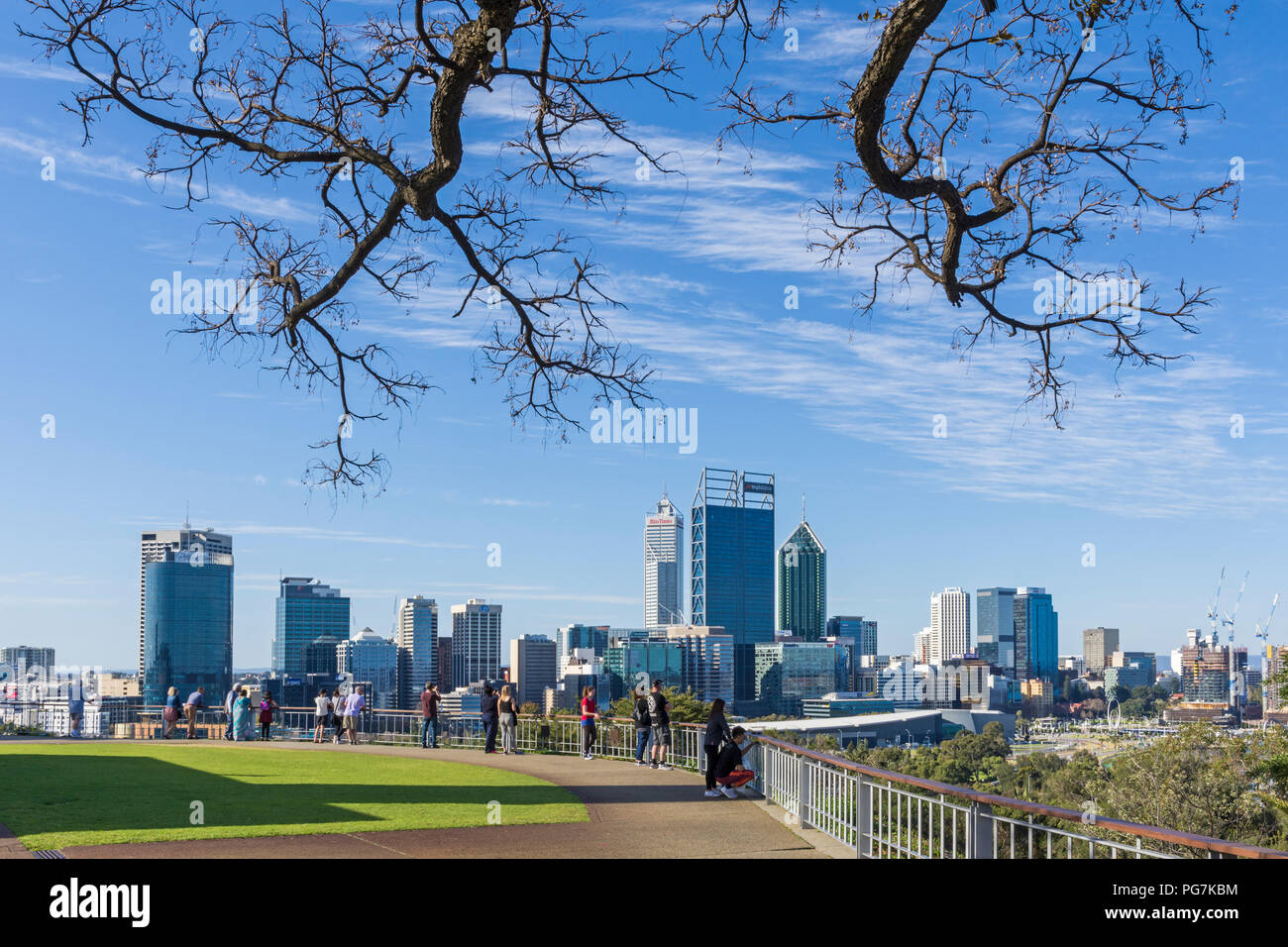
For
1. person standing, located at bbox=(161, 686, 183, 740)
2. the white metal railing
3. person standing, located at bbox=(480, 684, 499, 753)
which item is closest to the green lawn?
person standing, located at bbox=(480, 684, 499, 753)

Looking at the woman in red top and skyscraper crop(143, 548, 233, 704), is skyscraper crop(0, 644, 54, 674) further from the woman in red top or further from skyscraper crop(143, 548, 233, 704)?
the woman in red top

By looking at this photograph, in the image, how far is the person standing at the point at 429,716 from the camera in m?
27.2

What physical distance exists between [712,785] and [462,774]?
502cm

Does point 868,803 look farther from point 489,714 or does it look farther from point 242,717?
point 242,717

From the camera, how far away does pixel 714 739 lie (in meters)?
17.3

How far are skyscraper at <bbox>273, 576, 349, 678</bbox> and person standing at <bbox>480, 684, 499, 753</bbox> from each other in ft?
557

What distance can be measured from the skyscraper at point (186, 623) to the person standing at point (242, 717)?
138353mm

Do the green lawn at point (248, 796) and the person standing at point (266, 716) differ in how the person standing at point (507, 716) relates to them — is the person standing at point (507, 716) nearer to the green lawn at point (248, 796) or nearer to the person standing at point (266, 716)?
the green lawn at point (248, 796)

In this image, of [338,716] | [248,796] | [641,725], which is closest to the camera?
[248,796]

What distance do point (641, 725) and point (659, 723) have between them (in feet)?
2.63

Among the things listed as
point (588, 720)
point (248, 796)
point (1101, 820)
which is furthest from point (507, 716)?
point (1101, 820)

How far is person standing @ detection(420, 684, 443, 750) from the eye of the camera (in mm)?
27219

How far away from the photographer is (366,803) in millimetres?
15461
